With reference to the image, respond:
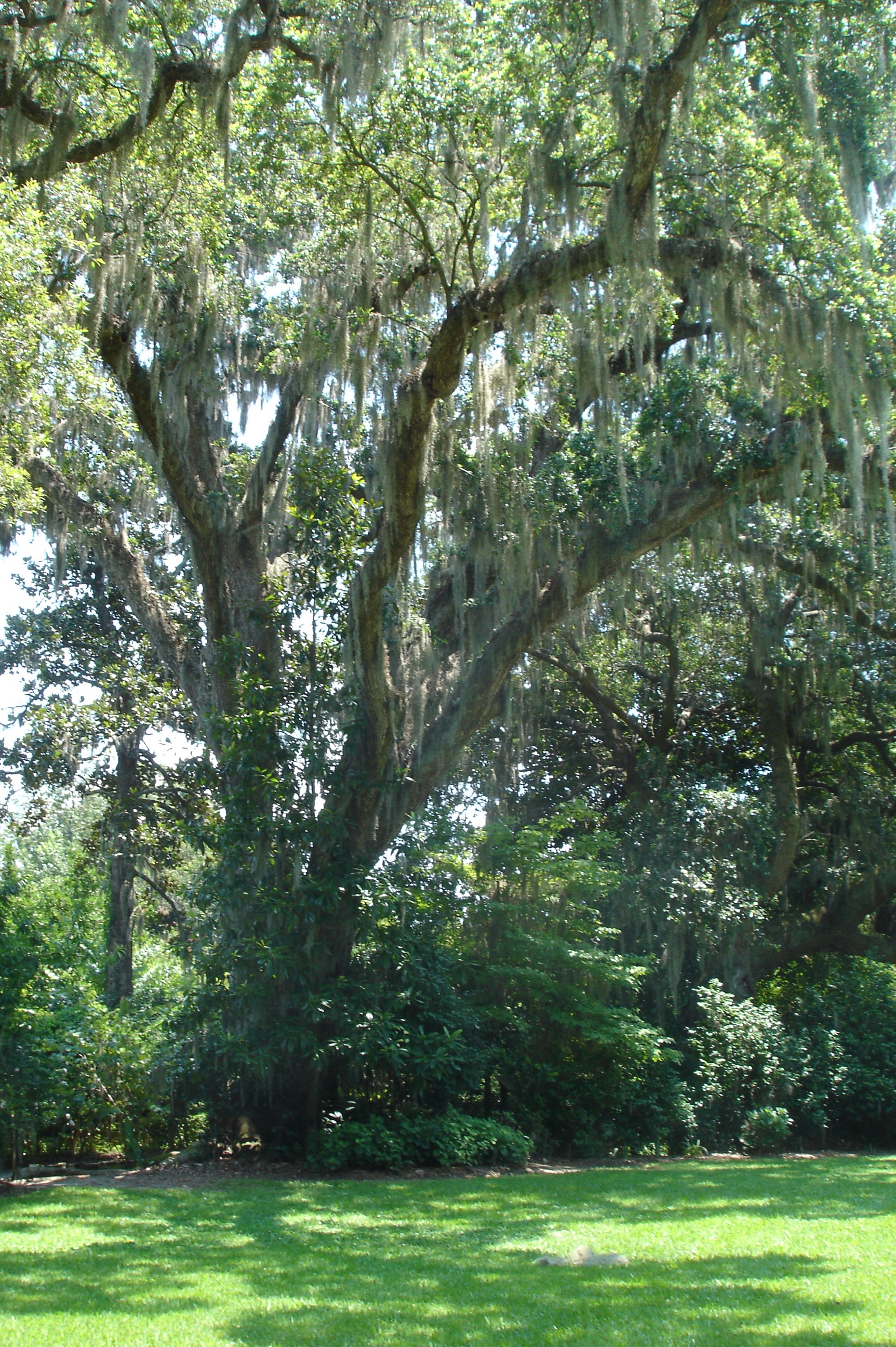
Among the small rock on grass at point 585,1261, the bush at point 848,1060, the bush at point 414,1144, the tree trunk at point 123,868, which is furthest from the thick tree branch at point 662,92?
the bush at point 848,1060

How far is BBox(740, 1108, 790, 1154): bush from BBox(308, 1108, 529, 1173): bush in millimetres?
4263

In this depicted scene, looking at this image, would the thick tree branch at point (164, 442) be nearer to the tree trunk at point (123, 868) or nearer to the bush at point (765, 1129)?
the tree trunk at point (123, 868)

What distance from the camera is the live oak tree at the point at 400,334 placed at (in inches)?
366

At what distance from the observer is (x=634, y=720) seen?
57.3 feet

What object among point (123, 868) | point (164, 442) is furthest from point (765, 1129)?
point (164, 442)

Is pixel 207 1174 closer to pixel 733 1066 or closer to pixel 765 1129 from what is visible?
pixel 733 1066

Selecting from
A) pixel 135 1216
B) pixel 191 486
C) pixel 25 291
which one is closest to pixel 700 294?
pixel 191 486

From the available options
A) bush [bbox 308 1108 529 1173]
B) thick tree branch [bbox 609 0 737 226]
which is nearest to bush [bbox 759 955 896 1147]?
bush [bbox 308 1108 529 1173]

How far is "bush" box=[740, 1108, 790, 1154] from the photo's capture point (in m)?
13.8

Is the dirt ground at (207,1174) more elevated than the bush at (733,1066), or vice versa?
the bush at (733,1066)

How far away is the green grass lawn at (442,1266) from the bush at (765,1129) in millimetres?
4601

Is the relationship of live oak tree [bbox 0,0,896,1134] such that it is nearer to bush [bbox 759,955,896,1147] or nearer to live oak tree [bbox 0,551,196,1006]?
live oak tree [bbox 0,551,196,1006]

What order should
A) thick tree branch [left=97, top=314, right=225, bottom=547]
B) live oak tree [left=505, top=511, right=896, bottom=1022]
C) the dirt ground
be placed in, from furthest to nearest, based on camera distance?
1. live oak tree [left=505, top=511, right=896, bottom=1022]
2. thick tree branch [left=97, top=314, right=225, bottom=547]
3. the dirt ground

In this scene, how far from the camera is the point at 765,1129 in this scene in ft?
45.9
